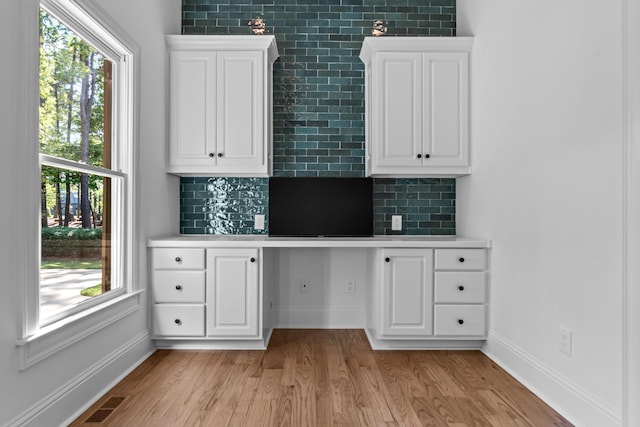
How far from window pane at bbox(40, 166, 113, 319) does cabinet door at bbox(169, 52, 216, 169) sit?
878mm

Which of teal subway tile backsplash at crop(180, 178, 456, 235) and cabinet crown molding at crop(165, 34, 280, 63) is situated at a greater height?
cabinet crown molding at crop(165, 34, 280, 63)

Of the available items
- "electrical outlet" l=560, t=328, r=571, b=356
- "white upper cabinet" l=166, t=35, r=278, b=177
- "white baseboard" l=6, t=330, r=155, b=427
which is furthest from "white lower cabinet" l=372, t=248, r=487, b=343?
"white baseboard" l=6, t=330, r=155, b=427

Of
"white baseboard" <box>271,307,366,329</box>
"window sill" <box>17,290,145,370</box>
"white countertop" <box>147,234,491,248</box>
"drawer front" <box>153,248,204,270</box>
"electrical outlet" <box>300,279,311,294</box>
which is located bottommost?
"white baseboard" <box>271,307,366,329</box>

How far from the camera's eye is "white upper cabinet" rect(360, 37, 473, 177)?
130 inches

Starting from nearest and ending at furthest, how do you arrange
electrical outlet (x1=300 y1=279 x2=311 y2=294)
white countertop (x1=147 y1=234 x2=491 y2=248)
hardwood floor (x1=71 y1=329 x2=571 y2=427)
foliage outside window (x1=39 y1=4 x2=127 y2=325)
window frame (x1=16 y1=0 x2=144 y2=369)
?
window frame (x1=16 y1=0 x2=144 y2=369), foliage outside window (x1=39 y1=4 x2=127 y2=325), hardwood floor (x1=71 y1=329 x2=571 y2=427), white countertop (x1=147 y1=234 x2=491 y2=248), electrical outlet (x1=300 y1=279 x2=311 y2=294)

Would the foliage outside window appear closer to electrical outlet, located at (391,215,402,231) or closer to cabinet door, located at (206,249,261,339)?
cabinet door, located at (206,249,261,339)

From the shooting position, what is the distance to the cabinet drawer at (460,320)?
9.96ft

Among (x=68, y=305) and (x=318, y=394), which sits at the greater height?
(x=68, y=305)

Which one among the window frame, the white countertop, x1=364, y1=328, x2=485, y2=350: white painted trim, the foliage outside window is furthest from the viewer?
x1=364, y1=328, x2=485, y2=350: white painted trim

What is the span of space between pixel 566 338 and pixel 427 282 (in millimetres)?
1042

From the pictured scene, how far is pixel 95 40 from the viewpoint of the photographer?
93.9 inches

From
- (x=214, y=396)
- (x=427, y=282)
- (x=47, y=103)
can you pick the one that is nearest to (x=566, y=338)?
(x=427, y=282)

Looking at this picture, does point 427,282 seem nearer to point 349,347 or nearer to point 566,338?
point 349,347

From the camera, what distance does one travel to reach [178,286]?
3.02m
